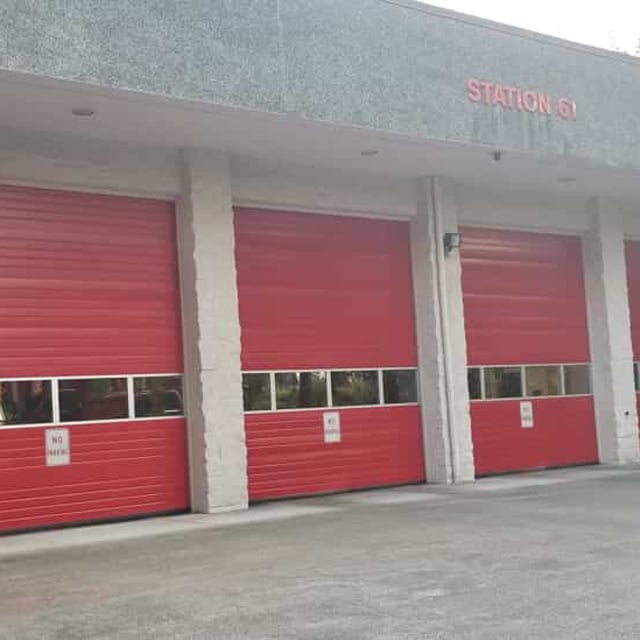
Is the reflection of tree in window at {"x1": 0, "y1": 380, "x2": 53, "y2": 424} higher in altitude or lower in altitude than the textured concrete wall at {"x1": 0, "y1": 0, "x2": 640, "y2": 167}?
lower

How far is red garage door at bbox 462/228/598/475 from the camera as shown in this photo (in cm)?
1750

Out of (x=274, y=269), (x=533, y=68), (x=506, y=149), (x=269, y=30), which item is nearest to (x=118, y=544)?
(x=274, y=269)

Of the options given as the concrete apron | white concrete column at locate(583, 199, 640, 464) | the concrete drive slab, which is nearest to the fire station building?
the concrete apron

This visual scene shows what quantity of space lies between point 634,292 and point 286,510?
10116 millimetres

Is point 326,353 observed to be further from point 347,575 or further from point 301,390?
point 347,575

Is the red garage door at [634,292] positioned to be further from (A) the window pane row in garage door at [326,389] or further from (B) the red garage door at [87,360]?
(B) the red garage door at [87,360]

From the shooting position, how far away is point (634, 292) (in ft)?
66.8

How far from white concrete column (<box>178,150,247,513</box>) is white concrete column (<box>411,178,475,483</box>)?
3.84m

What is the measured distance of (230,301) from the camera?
14.0 metres

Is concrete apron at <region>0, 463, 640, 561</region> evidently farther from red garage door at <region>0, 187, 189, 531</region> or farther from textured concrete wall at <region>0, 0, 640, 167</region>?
textured concrete wall at <region>0, 0, 640, 167</region>

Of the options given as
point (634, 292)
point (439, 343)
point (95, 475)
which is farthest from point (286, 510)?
point (634, 292)

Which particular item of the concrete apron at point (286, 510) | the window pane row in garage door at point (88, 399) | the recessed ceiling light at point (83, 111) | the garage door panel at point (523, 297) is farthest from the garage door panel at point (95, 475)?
the garage door panel at point (523, 297)

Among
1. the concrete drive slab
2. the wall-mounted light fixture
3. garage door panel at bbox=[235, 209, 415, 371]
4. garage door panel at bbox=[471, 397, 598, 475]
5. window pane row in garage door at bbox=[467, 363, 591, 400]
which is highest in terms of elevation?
the wall-mounted light fixture

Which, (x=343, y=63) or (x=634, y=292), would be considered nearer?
(x=343, y=63)
